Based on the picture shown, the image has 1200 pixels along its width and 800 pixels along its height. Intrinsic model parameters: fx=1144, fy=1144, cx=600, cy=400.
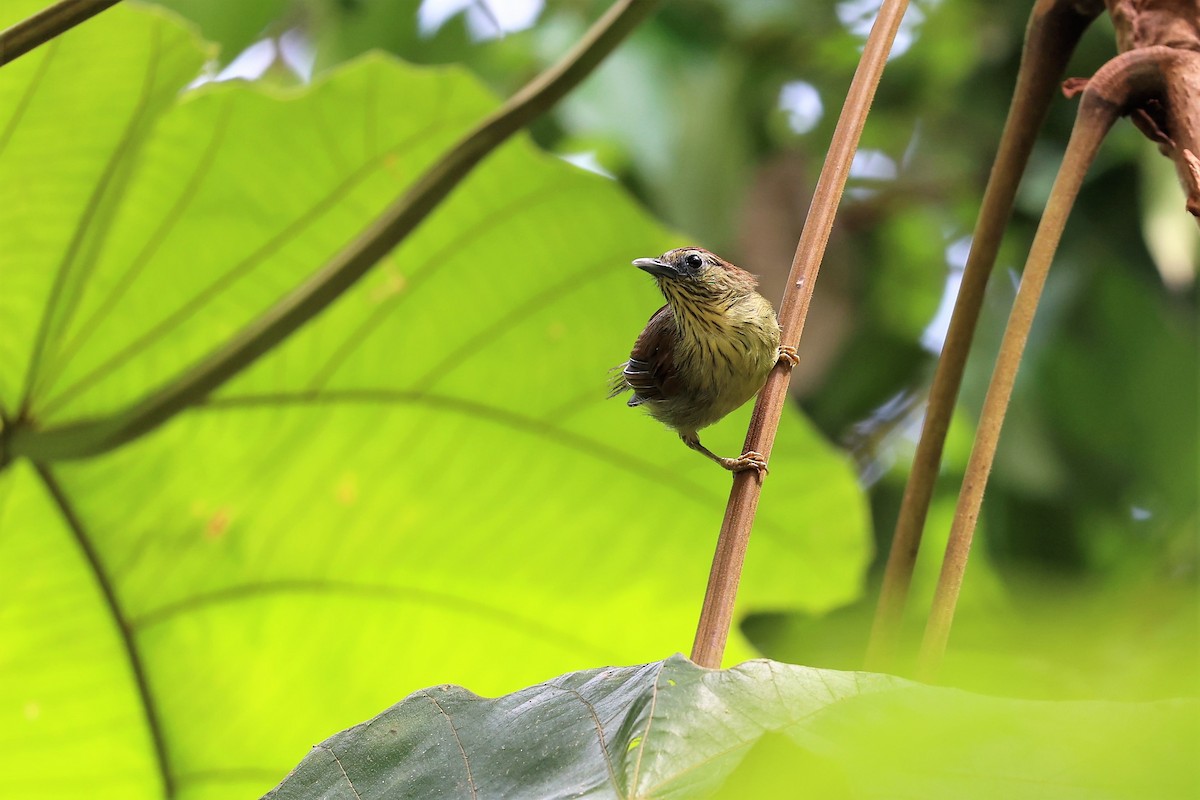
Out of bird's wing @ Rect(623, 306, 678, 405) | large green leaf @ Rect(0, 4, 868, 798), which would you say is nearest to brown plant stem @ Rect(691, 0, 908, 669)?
bird's wing @ Rect(623, 306, 678, 405)

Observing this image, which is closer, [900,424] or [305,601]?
[305,601]

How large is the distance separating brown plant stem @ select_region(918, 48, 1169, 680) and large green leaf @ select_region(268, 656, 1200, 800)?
24 centimetres

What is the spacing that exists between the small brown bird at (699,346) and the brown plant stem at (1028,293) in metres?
0.95

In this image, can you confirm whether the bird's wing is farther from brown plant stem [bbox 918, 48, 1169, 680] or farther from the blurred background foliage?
brown plant stem [bbox 918, 48, 1169, 680]

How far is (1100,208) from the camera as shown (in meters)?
3.13

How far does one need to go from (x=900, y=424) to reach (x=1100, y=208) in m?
0.85

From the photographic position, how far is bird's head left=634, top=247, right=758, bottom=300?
89.4 inches

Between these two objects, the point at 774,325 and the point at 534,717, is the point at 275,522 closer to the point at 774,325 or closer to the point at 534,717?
the point at 774,325

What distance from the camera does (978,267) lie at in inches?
53.4

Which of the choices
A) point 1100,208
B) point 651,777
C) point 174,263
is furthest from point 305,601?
point 1100,208

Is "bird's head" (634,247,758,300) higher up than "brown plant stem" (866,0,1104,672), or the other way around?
Answer: "bird's head" (634,247,758,300)

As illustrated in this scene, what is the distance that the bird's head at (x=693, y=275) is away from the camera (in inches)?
89.4

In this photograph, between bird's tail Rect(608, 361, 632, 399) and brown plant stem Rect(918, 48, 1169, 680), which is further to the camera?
bird's tail Rect(608, 361, 632, 399)

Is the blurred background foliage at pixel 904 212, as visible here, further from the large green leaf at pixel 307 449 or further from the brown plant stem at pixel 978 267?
the brown plant stem at pixel 978 267
